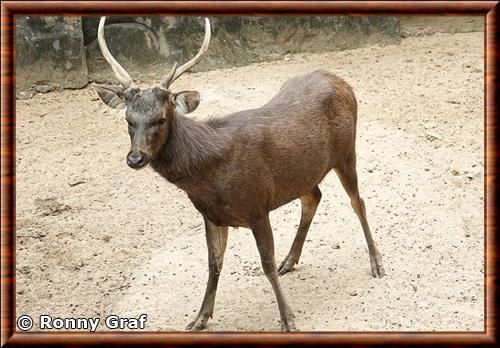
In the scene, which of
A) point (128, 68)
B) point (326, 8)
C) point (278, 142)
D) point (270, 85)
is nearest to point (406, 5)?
point (326, 8)

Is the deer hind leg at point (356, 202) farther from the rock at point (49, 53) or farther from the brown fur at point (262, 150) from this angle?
the rock at point (49, 53)

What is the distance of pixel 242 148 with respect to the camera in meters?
7.51

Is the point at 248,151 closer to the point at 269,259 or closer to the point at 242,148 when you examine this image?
the point at 242,148

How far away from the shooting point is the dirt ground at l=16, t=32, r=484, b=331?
8.12 meters

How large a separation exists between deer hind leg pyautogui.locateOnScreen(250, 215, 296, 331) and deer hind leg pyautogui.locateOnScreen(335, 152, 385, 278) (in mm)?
1185

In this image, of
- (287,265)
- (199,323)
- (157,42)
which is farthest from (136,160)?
(157,42)

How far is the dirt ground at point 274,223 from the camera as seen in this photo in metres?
8.12

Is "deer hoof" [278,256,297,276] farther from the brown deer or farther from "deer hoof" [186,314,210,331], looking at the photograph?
"deer hoof" [186,314,210,331]

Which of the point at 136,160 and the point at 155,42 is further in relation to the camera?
the point at 155,42

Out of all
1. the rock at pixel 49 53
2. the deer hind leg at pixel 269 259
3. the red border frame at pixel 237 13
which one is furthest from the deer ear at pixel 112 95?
the rock at pixel 49 53

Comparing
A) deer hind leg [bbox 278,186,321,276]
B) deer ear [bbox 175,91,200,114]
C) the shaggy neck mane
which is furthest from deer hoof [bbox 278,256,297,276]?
deer ear [bbox 175,91,200,114]

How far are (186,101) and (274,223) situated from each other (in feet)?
8.59

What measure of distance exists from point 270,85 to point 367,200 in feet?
9.34

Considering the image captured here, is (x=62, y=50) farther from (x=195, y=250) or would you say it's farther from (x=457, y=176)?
(x=457, y=176)
